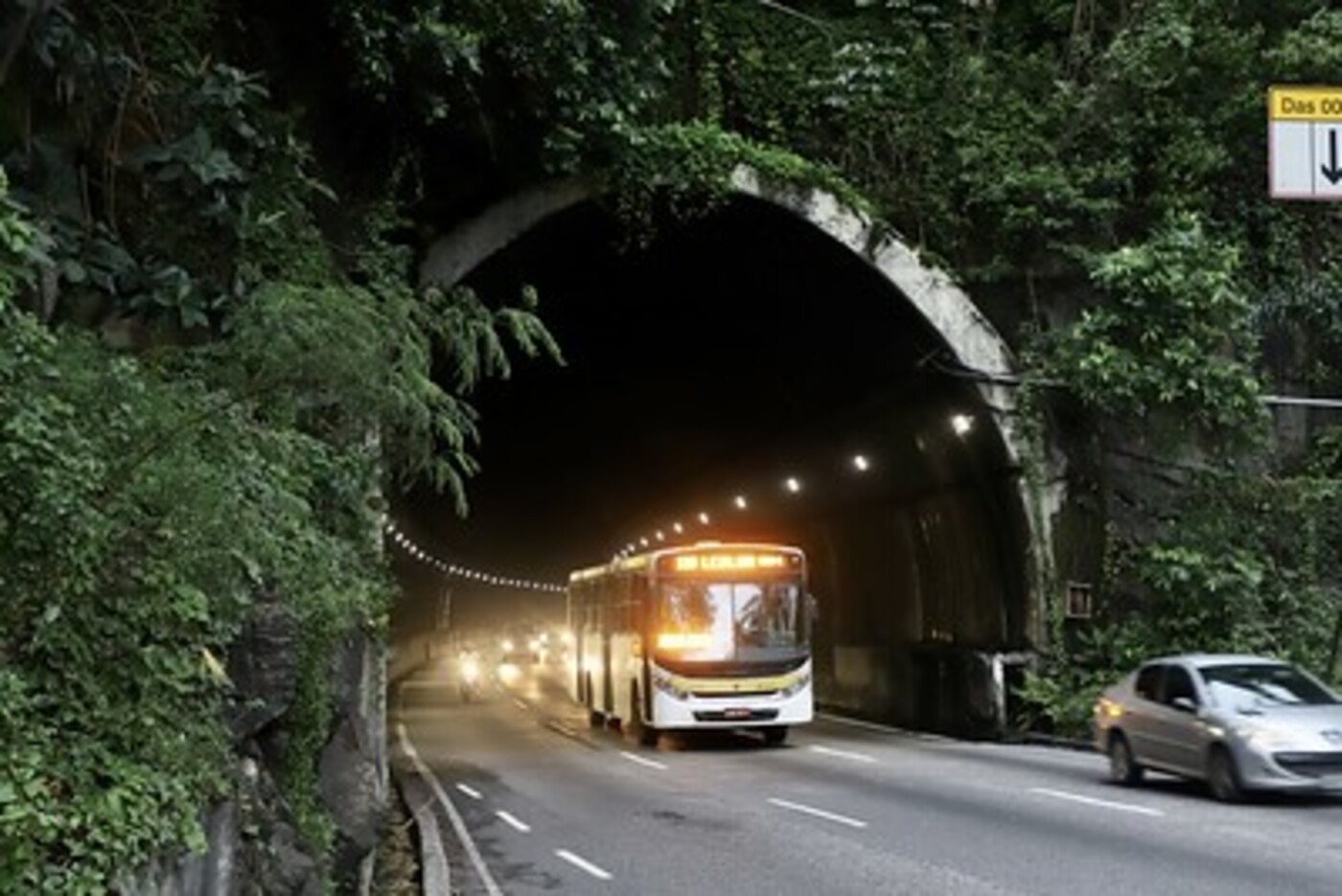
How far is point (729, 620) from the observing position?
2497cm

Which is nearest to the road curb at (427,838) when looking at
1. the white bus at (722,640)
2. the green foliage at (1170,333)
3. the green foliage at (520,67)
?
the white bus at (722,640)

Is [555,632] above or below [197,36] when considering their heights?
below

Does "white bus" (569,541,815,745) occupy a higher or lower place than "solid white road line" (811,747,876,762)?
higher

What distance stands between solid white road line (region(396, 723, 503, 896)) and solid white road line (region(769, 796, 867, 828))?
3.47 m

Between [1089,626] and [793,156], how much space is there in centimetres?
911

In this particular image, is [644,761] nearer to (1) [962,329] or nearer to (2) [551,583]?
(1) [962,329]

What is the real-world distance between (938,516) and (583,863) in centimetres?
1664

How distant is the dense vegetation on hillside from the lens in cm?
609

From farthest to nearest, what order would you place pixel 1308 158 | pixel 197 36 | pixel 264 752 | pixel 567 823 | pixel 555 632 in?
pixel 555 632, pixel 567 823, pixel 197 36, pixel 1308 158, pixel 264 752

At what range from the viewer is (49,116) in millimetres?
9914

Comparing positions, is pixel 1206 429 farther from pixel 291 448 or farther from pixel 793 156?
pixel 291 448

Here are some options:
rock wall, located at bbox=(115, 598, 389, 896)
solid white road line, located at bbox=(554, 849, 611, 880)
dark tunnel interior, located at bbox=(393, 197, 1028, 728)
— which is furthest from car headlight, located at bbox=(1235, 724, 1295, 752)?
dark tunnel interior, located at bbox=(393, 197, 1028, 728)

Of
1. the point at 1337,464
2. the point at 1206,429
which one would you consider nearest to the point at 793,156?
the point at 1206,429

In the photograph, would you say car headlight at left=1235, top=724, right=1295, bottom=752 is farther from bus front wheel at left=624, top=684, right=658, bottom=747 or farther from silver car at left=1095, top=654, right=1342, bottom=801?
bus front wheel at left=624, top=684, right=658, bottom=747
